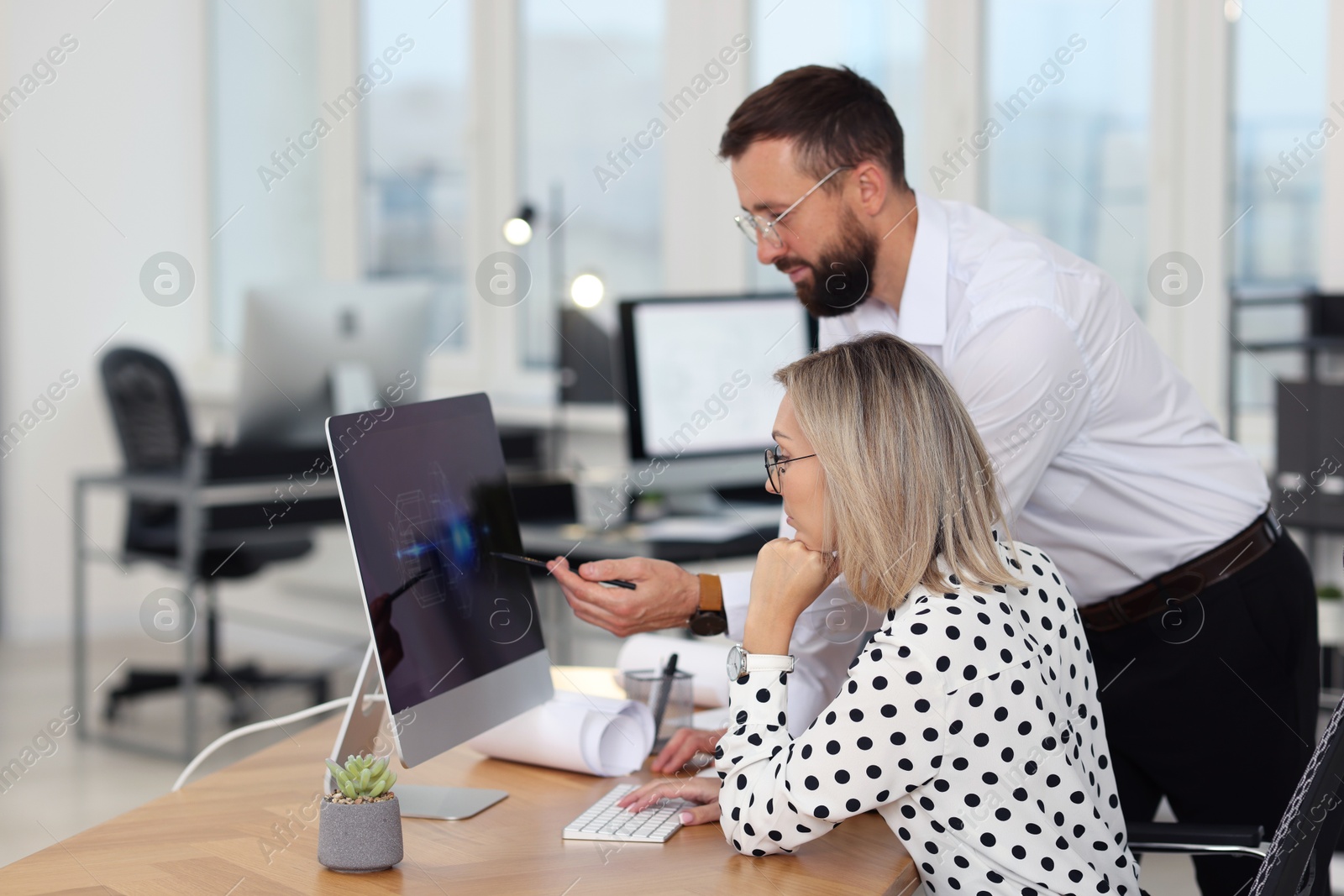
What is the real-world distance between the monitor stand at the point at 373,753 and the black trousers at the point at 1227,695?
0.88 meters

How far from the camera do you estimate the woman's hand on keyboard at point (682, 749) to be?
64.4 inches

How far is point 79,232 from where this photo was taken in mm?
5574

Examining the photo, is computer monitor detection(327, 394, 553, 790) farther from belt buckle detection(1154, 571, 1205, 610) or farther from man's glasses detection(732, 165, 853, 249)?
belt buckle detection(1154, 571, 1205, 610)

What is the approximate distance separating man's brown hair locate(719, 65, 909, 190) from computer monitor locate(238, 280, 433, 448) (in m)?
2.08

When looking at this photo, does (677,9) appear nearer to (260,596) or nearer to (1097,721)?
(260,596)

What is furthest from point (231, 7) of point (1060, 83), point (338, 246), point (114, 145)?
point (1060, 83)

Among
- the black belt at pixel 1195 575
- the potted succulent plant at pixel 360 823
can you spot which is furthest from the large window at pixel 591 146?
the potted succulent plant at pixel 360 823

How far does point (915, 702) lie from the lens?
1.26m

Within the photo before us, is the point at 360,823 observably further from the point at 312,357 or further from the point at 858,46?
the point at 858,46

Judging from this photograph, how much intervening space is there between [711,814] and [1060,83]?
281cm

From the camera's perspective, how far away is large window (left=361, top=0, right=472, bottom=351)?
5.25 meters

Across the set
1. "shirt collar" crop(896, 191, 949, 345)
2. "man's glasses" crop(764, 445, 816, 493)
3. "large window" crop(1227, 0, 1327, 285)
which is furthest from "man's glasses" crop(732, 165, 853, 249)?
"large window" crop(1227, 0, 1327, 285)

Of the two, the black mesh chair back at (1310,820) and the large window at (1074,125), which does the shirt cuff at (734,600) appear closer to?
the black mesh chair back at (1310,820)

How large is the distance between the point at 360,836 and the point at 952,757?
57 cm
